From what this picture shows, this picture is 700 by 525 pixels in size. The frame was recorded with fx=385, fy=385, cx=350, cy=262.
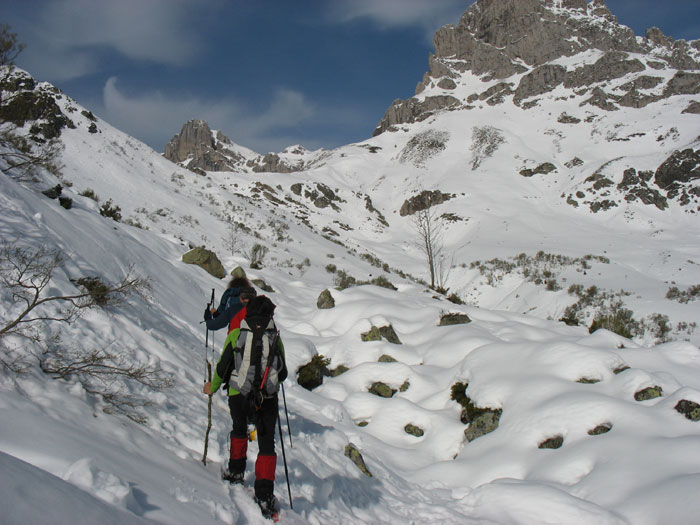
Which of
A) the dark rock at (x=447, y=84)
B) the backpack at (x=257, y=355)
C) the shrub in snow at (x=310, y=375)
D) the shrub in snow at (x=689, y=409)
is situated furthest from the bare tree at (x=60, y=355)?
the dark rock at (x=447, y=84)

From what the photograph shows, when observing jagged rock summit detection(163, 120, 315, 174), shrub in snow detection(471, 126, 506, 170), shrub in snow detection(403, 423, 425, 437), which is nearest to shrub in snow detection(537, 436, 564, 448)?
shrub in snow detection(403, 423, 425, 437)

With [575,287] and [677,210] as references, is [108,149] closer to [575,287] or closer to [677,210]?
[575,287]

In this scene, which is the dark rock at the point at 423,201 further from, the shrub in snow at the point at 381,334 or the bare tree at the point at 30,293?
the bare tree at the point at 30,293

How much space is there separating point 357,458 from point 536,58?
10592 centimetres

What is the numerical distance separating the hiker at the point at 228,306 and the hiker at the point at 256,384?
1.00 metres

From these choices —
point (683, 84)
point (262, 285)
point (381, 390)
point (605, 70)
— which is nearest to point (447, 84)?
point (605, 70)

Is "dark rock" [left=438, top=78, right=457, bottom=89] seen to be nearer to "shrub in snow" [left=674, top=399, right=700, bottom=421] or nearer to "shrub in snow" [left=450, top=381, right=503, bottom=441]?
"shrub in snow" [left=450, top=381, right=503, bottom=441]

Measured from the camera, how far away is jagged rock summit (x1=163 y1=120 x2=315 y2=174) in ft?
382

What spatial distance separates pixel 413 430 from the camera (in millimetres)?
7152

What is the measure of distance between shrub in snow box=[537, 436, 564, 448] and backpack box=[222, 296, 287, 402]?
13.8 feet

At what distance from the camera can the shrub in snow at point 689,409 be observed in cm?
503

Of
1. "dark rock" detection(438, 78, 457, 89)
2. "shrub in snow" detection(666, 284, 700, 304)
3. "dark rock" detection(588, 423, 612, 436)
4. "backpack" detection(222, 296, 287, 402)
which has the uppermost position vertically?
"dark rock" detection(438, 78, 457, 89)

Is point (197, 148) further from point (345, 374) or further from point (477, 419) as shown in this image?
point (477, 419)

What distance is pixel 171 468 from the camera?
11.3ft
